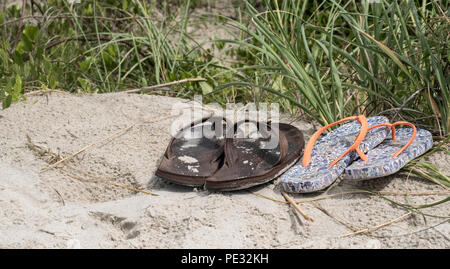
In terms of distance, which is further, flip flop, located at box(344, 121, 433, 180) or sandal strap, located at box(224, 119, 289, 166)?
sandal strap, located at box(224, 119, 289, 166)

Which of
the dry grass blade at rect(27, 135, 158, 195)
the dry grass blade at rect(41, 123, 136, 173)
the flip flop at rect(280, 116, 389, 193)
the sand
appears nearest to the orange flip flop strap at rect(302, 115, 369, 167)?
the flip flop at rect(280, 116, 389, 193)

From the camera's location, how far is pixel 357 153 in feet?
7.45

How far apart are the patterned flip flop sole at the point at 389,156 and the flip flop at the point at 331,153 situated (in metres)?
0.04

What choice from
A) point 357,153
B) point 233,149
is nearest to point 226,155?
point 233,149

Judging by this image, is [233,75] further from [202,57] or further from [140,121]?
[140,121]

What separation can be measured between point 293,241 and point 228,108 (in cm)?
115

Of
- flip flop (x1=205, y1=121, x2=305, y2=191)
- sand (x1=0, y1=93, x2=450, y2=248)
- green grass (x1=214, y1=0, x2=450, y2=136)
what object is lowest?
sand (x1=0, y1=93, x2=450, y2=248)

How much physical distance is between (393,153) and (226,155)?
1.86 feet

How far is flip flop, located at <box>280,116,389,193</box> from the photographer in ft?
7.00

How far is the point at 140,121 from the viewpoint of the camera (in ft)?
9.04

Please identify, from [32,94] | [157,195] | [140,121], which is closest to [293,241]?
[157,195]

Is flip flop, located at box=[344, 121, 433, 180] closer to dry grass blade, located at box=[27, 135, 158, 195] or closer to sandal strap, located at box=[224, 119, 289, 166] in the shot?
sandal strap, located at box=[224, 119, 289, 166]

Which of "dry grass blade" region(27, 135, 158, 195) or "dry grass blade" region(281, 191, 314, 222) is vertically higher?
"dry grass blade" region(27, 135, 158, 195)

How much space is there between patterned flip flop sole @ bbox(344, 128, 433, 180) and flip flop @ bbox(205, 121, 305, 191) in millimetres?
242
